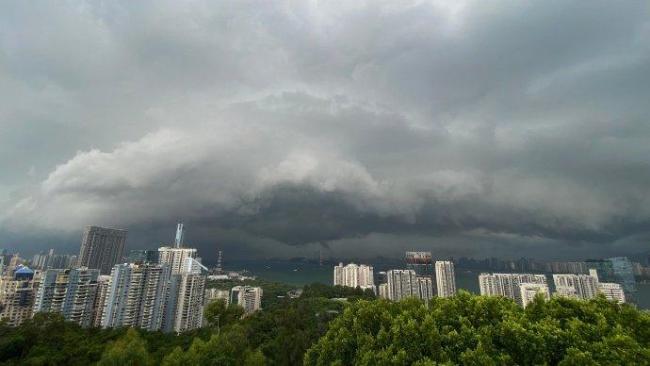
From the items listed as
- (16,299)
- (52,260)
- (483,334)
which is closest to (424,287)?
(483,334)

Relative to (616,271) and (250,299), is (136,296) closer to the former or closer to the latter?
(250,299)

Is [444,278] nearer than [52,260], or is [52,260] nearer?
[444,278]

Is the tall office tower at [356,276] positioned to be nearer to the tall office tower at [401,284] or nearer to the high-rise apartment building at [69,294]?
the tall office tower at [401,284]

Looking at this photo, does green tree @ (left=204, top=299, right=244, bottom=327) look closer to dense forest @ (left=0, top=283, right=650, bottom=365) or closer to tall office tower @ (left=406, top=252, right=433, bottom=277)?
dense forest @ (left=0, top=283, right=650, bottom=365)

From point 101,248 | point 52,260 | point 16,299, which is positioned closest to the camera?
point 16,299

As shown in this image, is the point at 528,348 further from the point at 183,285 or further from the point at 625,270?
the point at 625,270

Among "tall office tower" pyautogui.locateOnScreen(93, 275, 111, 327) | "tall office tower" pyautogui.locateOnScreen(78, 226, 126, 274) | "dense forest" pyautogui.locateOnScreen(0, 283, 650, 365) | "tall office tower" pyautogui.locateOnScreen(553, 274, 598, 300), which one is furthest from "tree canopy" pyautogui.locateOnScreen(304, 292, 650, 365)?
"tall office tower" pyautogui.locateOnScreen(78, 226, 126, 274)

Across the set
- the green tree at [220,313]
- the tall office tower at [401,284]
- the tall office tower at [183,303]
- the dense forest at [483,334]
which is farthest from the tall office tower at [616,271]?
the dense forest at [483,334]

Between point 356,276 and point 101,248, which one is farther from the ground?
point 101,248
